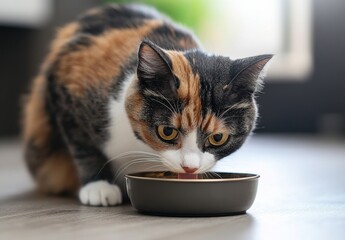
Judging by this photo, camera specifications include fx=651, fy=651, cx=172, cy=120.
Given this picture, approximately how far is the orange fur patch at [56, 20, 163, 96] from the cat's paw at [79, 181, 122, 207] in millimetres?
282

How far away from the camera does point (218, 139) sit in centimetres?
160

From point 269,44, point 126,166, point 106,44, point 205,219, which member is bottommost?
point 205,219

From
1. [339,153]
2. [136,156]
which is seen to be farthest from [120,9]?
[339,153]

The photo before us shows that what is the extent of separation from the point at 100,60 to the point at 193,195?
0.62 metres

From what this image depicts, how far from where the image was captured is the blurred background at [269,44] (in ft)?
16.6

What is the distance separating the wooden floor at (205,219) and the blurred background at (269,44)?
245 cm

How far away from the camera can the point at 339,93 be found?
5.08 meters

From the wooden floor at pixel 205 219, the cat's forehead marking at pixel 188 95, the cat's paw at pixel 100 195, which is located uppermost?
the cat's forehead marking at pixel 188 95

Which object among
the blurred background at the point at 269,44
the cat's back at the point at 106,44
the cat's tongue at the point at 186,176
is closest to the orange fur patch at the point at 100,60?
the cat's back at the point at 106,44

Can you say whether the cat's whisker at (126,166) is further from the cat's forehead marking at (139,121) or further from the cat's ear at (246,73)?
the cat's ear at (246,73)

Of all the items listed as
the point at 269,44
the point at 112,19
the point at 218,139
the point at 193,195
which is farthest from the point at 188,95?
the point at 269,44

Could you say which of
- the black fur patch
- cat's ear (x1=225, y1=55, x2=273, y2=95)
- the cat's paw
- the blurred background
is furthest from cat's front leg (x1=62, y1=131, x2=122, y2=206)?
the blurred background

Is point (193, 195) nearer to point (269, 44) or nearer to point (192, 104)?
point (192, 104)

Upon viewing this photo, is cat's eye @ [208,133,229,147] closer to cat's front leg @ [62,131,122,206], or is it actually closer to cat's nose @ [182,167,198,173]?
cat's nose @ [182,167,198,173]
